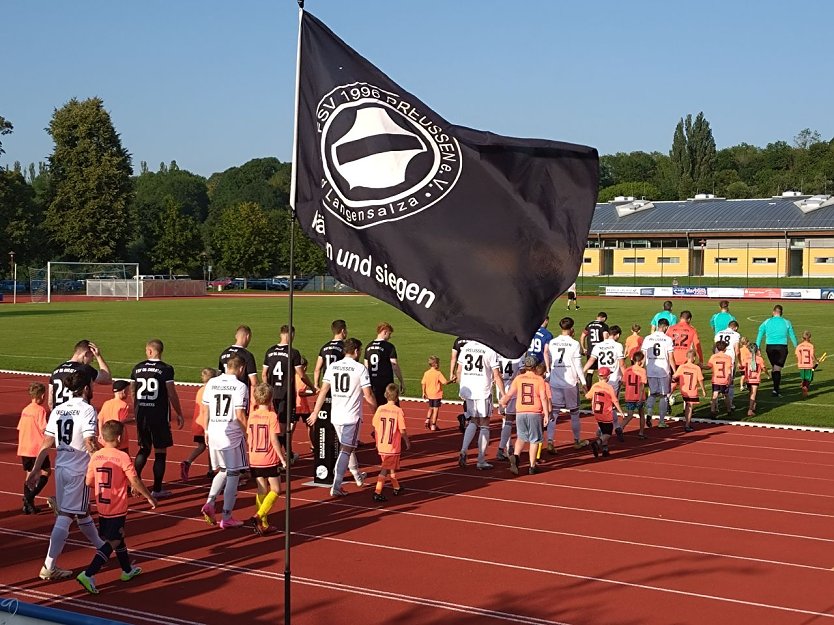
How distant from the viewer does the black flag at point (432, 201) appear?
6062 mm

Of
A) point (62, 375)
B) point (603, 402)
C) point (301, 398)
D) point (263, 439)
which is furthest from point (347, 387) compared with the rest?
point (603, 402)

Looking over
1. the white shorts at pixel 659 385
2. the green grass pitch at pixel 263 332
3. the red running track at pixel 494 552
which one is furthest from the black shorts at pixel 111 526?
the green grass pitch at pixel 263 332

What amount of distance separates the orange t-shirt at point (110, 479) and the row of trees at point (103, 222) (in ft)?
227

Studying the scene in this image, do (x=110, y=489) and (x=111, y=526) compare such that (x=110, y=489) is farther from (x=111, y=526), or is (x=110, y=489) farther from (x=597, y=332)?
(x=597, y=332)

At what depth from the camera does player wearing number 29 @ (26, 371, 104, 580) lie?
885 centimetres

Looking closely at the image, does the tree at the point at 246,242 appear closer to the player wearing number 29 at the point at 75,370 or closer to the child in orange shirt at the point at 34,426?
the player wearing number 29 at the point at 75,370

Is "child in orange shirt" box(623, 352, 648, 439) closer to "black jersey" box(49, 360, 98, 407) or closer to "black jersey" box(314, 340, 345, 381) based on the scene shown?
"black jersey" box(314, 340, 345, 381)

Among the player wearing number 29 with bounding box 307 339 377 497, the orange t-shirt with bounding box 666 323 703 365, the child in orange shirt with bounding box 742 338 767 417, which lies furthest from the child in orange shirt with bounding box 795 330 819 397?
the player wearing number 29 with bounding box 307 339 377 497

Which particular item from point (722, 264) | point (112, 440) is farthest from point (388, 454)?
point (722, 264)

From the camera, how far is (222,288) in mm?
97250

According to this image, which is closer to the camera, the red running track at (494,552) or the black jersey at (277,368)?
the red running track at (494,552)

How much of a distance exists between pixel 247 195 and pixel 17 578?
5524 inches

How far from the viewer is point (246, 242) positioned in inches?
3927

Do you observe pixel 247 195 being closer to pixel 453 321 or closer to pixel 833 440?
pixel 833 440
